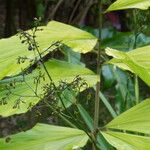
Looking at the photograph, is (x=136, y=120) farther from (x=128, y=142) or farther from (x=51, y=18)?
(x=51, y=18)

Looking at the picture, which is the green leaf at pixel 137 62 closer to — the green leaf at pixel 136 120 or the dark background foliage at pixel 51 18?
the green leaf at pixel 136 120

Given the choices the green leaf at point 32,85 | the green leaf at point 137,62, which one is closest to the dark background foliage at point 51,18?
the green leaf at point 32,85

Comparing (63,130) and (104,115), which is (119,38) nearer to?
(104,115)

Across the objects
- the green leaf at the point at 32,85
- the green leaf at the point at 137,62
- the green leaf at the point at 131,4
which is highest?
the green leaf at the point at 131,4

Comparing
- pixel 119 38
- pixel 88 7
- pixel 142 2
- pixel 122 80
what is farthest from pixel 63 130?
pixel 88 7

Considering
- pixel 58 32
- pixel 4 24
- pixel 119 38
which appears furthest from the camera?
pixel 4 24

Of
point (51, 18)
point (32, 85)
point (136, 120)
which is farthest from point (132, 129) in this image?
point (51, 18)
